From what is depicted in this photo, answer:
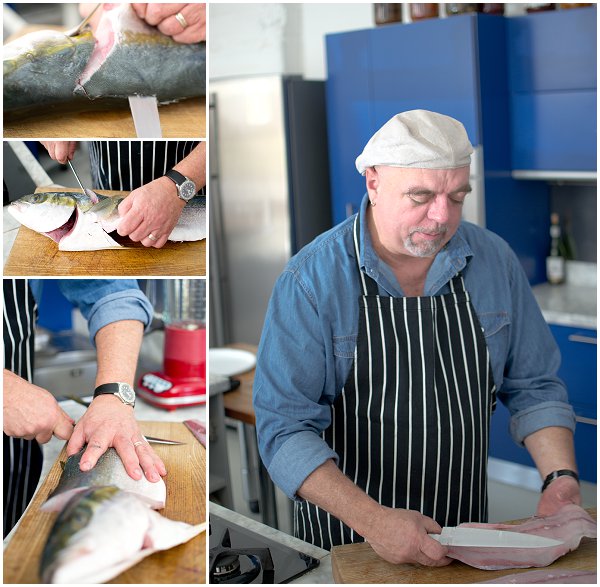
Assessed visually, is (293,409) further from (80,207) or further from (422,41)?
(422,41)

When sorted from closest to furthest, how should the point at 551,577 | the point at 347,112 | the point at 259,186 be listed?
the point at 551,577
the point at 347,112
the point at 259,186

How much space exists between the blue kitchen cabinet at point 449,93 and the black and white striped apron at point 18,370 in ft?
8.02

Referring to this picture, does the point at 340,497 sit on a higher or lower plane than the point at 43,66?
lower

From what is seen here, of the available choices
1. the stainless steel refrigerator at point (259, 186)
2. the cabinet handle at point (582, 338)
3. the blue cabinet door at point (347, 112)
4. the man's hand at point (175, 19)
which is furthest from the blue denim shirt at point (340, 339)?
the stainless steel refrigerator at point (259, 186)

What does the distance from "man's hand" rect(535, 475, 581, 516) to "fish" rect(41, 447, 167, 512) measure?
0.79 meters

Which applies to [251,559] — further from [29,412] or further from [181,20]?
[181,20]

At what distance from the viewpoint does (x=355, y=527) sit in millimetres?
1374

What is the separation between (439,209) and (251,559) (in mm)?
686

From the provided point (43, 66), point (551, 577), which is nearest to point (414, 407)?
point (551, 577)

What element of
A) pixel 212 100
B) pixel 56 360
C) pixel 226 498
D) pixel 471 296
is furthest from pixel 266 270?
pixel 471 296

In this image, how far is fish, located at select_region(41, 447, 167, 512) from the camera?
1.00 m

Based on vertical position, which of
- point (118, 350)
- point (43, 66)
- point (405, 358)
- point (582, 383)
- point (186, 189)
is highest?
point (43, 66)

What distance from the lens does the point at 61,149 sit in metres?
1.04

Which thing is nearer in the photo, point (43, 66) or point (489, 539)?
point (43, 66)
